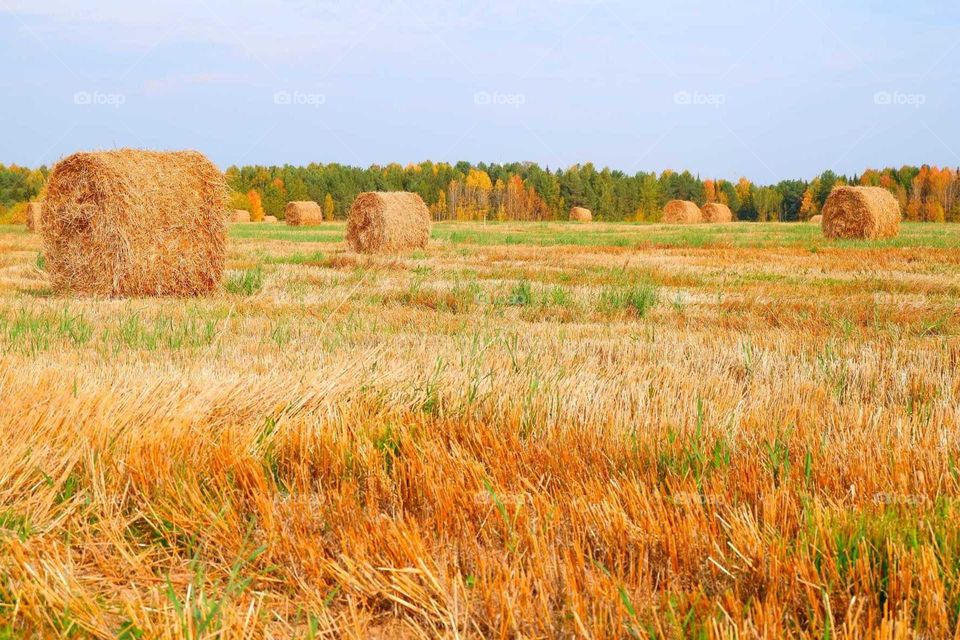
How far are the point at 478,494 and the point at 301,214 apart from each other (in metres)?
45.4

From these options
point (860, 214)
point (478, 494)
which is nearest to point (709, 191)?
point (860, 214)

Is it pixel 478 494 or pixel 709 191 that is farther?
pixel 709 191

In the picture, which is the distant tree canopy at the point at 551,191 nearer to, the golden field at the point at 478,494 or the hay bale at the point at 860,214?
the hay bale at the point at 860,214

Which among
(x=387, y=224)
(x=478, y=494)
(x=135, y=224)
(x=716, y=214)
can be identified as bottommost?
(x=478, y=494)

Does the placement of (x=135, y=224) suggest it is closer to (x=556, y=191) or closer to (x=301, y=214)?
(x=301, y=214)

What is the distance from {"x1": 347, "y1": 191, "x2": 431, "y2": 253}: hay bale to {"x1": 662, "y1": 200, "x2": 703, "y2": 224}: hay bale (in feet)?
104

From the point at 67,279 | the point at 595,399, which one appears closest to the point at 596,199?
the point at 67,279

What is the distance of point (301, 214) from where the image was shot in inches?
1820

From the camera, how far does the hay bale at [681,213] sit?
2009 inches

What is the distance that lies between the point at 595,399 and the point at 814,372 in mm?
1671

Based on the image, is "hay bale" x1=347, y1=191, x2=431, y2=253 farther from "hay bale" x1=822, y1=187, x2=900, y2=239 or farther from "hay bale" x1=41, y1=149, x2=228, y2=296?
"hay bale" x1=822, y1=187, x2=900, y2=239

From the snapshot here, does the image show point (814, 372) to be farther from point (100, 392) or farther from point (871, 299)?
point (871, 299)

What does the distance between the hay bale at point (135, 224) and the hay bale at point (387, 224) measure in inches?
390

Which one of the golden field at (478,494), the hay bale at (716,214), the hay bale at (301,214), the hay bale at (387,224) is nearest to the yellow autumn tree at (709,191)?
the hay bale at (716,214)
